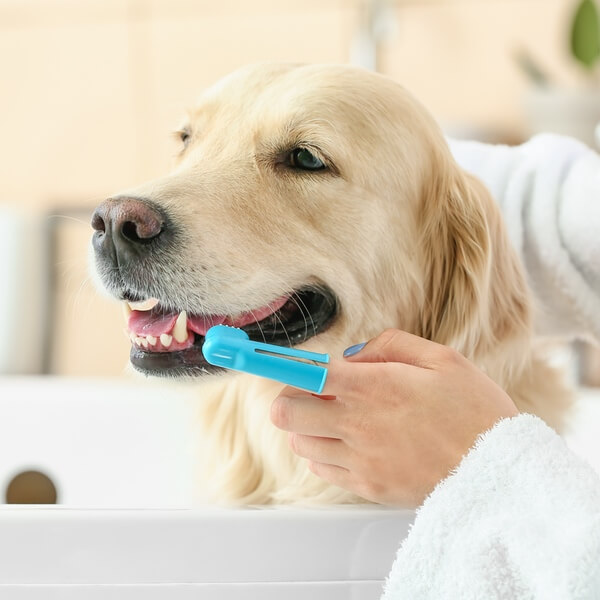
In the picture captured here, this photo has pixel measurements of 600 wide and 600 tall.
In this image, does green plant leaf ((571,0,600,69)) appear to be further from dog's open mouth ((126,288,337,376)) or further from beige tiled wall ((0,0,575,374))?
dog's open mouth ((126,288,337,376))

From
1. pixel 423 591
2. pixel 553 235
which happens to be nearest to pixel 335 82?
pixel 553 235

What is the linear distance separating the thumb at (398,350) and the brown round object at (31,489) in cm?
122

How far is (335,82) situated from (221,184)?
0.19m

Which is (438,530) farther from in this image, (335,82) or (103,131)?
(103,131)

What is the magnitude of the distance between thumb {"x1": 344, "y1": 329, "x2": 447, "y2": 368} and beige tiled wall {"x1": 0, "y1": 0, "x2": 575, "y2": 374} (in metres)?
1.94

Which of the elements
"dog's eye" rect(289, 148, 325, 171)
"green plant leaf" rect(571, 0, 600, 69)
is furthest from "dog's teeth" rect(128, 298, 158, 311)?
"green plant leaf" rect(571, 0, 600, 69)

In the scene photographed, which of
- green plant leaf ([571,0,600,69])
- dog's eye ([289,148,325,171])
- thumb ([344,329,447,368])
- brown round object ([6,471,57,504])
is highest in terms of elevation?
green plant leaf ([571,0,600,69])

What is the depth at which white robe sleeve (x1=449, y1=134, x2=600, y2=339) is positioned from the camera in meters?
1.25

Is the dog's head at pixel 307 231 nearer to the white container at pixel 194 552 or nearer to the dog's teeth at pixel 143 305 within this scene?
the dog's teeth at pixel 143 305

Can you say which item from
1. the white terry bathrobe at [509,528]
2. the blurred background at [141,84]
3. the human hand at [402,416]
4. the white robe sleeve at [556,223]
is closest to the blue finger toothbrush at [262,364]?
the human hand at [402,416]

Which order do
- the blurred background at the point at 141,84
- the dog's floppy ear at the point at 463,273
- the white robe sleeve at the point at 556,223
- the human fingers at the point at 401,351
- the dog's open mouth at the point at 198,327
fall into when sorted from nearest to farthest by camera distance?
the human fingers at the point at 401,351 < the dog's open mouth at the point at 198,327 < the dog's floppy ear at the point at 463,273 < the white robe sleeve at the point at 556,223 < the blurred background at the point at 141,84

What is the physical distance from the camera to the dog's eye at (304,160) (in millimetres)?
985

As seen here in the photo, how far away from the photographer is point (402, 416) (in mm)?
748

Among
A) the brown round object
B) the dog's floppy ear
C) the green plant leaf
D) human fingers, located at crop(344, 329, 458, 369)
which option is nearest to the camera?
human fingers, located at crop(344, 329, 458, 369)
